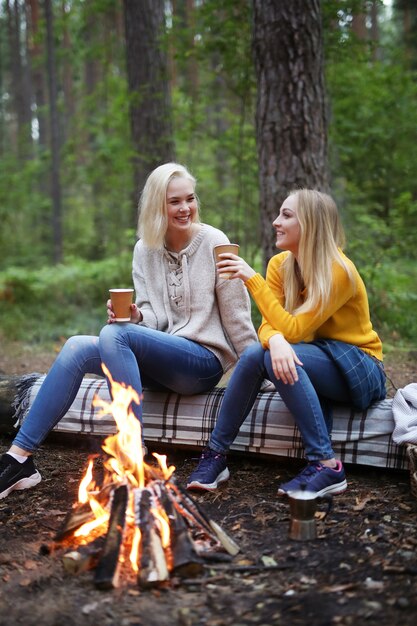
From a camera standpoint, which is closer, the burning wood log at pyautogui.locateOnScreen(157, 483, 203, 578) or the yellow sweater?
the burning wood log at pyautogui.locateOnScreen(157, 483, 203, 578)

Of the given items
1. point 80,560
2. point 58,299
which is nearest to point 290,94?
point 80,560

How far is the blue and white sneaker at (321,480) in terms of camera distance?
10.3ft

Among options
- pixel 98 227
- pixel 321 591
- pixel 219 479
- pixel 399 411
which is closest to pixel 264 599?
pixel 321 591

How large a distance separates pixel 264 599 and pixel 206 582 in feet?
0.79

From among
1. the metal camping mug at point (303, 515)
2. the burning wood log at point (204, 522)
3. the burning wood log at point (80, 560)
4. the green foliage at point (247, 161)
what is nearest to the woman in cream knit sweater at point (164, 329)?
the burning wood log at point (204, 522)

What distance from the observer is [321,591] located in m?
2.31

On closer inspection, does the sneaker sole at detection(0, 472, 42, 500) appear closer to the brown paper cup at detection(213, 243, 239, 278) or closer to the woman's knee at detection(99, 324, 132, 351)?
the woman's knee at detection(99, 324, 132, 351)

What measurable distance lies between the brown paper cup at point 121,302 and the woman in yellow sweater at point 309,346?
0.51 metres

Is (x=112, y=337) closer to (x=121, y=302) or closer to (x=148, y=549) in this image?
(x=121, y=302)

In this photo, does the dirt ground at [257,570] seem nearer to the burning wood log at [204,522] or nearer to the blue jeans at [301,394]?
the burning wood log at [204,522]

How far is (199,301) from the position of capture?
369cm

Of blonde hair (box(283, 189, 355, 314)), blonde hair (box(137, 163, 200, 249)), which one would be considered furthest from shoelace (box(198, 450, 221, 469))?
blonde hair (box(137, 163, 200, 249))

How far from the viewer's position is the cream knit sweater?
12.1ft

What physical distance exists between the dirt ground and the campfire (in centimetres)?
6
